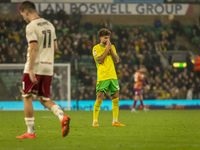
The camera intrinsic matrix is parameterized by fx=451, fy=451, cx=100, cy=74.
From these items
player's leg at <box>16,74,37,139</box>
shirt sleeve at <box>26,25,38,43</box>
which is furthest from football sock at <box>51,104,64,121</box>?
shirt sleeve at <box>26,25,38,43</box>

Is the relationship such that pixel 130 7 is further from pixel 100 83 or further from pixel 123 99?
pixel 100 83

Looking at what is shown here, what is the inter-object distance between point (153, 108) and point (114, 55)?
1146cm

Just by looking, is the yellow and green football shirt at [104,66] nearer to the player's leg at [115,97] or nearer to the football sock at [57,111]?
the player's leg at [115,97]

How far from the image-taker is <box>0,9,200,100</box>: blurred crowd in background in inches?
834

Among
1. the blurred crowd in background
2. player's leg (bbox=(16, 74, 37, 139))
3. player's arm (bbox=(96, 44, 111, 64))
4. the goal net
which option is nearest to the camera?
player's leg (bbox=(16, 74, 37, 139))

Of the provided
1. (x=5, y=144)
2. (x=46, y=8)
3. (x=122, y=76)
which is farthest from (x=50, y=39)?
(x=46, y=8)

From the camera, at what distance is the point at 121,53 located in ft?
77.4

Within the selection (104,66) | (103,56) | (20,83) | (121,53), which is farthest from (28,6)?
(121,53)

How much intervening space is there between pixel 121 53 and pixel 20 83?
6.66 meters

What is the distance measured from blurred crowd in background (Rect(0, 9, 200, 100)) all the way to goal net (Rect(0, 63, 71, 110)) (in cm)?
4

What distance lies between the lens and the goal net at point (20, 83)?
18.7 meters

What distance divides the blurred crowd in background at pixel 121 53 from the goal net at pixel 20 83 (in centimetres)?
4

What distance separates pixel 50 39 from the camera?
6551mm

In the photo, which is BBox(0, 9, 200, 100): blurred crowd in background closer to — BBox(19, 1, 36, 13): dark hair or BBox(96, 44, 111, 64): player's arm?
BBox(96, 44, 111, 64): player's arm
